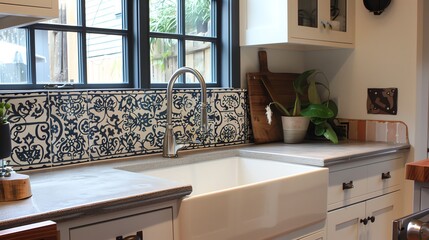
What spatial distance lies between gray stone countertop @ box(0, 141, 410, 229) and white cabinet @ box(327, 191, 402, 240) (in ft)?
0.83

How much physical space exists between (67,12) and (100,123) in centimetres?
49

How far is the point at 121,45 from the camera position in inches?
84.4

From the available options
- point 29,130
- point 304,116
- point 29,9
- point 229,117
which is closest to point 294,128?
point 304,116

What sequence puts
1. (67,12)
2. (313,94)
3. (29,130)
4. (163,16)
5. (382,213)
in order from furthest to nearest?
(313,94), (382,213), (163,16), (67,12), (29,130)

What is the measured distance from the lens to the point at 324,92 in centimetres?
287

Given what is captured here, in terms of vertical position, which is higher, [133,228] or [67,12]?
[67,12]

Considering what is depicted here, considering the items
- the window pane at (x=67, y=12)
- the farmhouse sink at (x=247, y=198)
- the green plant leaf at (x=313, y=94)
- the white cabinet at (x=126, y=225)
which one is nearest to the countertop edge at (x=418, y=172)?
the farmhouse sink at (x=247, y=198)

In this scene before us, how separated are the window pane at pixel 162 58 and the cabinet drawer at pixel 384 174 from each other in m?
1.10

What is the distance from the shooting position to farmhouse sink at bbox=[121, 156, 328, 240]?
1.49 metres

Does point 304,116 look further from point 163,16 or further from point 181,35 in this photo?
point 163,16

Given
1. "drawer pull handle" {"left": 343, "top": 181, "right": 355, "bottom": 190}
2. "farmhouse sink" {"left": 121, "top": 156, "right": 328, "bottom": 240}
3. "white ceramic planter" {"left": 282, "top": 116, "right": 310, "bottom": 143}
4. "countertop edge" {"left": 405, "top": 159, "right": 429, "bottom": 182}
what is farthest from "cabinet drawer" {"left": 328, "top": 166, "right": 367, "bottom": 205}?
"countertop edge" {"left": 405, "top": 159, "right": 429, "bottom": 182}

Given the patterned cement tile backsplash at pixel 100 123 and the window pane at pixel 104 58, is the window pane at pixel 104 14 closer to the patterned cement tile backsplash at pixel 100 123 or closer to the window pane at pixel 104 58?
the window pane at pixel 104 58

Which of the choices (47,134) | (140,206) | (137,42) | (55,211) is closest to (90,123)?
(47,134)

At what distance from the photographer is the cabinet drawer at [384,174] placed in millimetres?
2299
